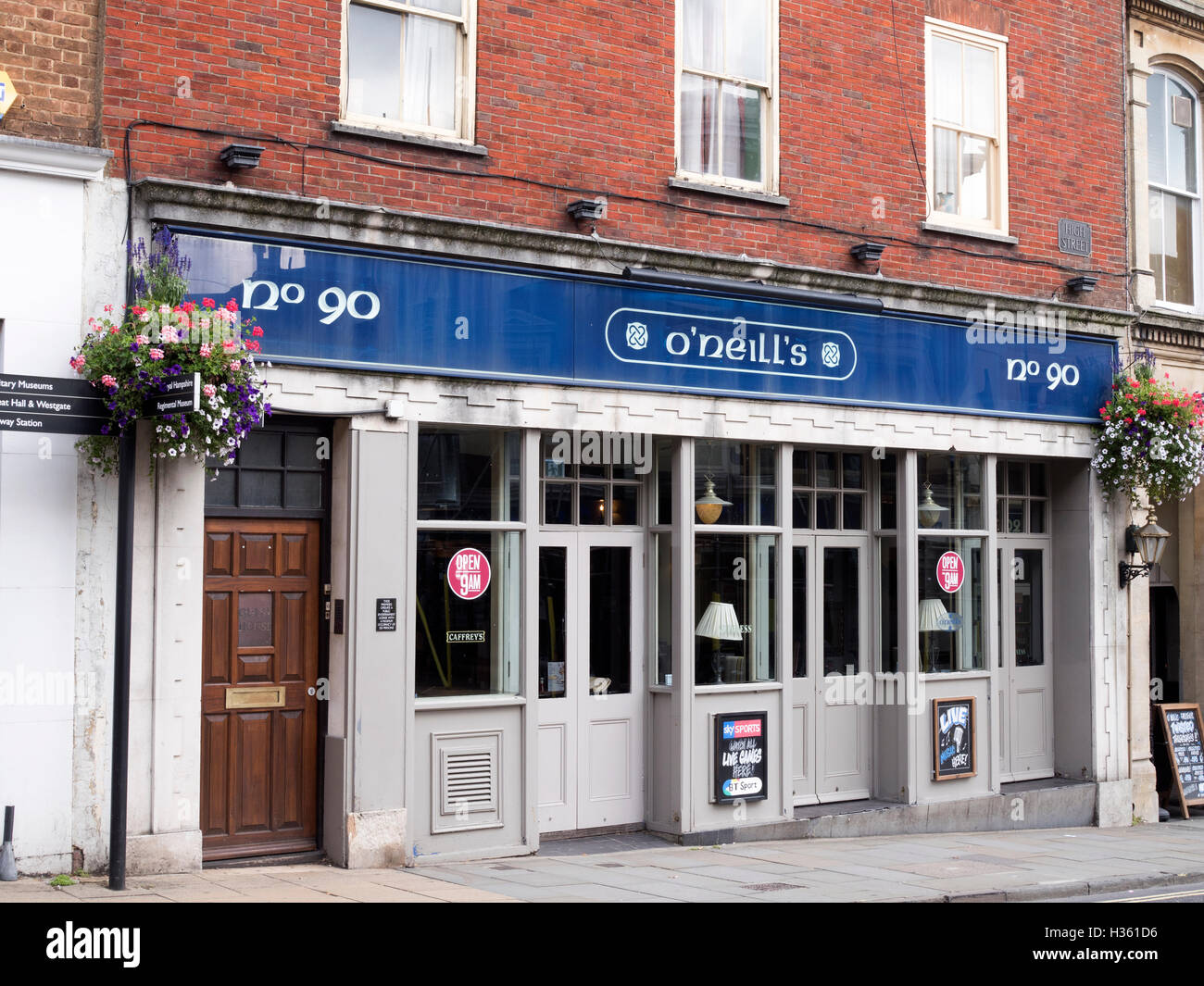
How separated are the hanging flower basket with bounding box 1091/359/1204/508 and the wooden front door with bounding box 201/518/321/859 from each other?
863 centimetres

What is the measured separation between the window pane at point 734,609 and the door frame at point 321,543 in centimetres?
332

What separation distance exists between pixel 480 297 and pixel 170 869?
184 inches

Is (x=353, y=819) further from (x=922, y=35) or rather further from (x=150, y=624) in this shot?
(x=922, y=35)

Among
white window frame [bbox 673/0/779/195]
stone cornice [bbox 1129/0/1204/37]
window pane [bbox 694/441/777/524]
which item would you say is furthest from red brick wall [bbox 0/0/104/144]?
stone cornice [bbox 1129/0/1204/37]

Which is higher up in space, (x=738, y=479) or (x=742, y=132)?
(x=742, y=132)

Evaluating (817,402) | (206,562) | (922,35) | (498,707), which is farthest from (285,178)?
(922,35)

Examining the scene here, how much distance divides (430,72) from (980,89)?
6.30 m

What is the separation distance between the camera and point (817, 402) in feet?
41.0

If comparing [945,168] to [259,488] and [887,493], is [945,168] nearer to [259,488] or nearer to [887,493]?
[887,493]

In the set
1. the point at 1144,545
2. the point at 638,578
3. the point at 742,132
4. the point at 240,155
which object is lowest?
the point at 638,578

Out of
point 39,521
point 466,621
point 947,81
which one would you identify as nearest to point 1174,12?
point 947,81

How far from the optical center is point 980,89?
1405 centimetres

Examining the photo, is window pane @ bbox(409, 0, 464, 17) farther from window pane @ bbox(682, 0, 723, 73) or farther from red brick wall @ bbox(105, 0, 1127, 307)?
window pane @ bbox(682, 0, 723, 73)

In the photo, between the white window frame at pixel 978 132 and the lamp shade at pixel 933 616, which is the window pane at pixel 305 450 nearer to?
the lamp shade at pixel 933 616
